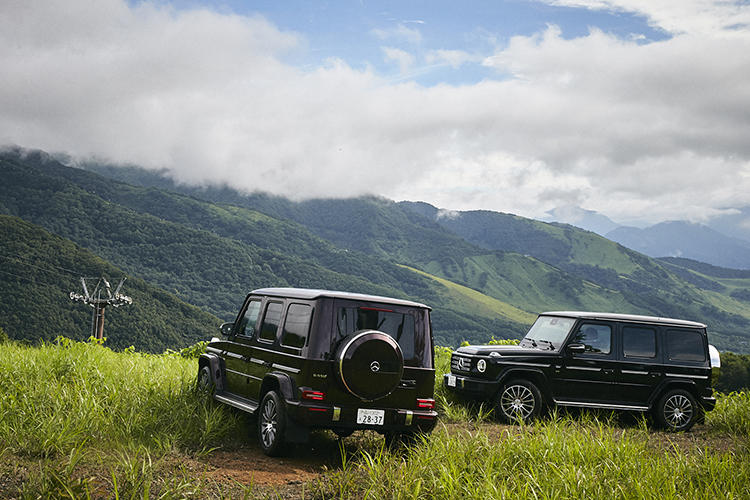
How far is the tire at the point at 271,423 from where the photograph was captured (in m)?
7.27

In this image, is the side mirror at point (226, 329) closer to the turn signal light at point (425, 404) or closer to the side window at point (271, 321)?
the side window at point (271, 321)

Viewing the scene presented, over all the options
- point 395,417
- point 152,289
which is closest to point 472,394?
point 395,417

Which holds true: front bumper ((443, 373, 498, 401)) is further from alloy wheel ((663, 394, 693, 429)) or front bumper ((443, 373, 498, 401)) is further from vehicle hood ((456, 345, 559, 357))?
alloy wheel ((663, 394, 693, 429))

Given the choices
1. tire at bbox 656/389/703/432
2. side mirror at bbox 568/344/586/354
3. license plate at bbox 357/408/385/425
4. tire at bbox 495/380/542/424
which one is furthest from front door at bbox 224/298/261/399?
tire at bbox 656/389/703/432

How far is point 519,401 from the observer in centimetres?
1032

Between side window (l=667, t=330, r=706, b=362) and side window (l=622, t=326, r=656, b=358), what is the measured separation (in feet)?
1.05

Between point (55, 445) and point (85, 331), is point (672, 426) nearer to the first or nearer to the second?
point (55, 445)

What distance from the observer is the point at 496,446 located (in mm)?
6602

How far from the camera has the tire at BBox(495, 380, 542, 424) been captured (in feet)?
33.7

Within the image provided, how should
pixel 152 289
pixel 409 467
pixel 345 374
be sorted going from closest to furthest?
pixel 409 467 < pixel 345 374 < pixel 152 289

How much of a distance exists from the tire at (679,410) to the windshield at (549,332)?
199cm

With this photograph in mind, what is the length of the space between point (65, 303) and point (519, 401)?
330 feet

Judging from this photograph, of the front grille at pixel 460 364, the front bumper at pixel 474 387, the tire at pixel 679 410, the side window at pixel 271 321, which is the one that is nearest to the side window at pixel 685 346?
the tire at pixel 679 410

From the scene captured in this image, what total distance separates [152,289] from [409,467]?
402 feet
